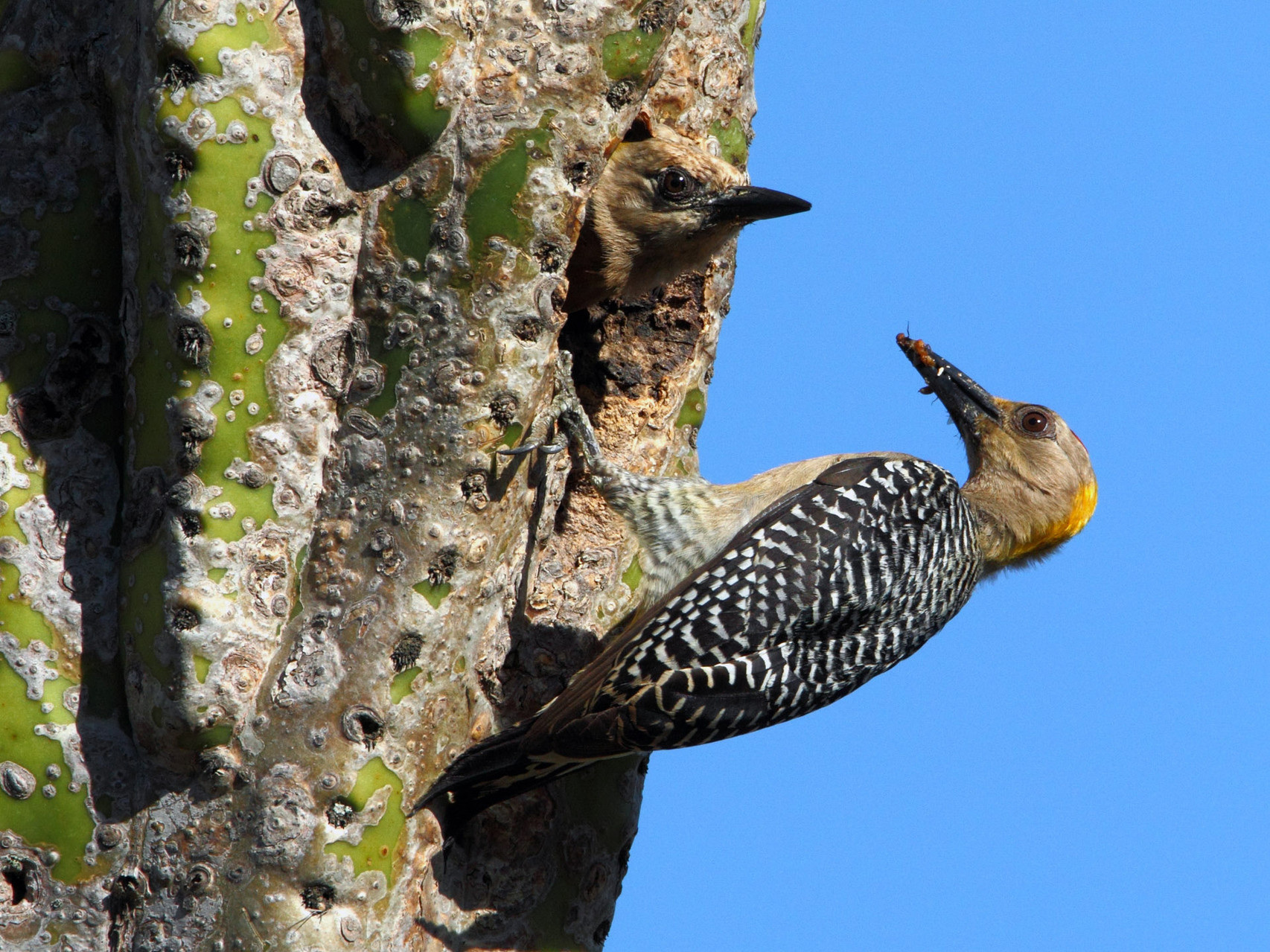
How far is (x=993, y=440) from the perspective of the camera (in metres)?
6.16

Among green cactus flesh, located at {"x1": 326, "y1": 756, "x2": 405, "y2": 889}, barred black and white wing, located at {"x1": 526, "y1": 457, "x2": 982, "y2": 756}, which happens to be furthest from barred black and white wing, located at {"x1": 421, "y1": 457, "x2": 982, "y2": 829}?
green cactus flesh, located at {"x1": 326, "y1": 756, "x2": 405, "y2": 889}

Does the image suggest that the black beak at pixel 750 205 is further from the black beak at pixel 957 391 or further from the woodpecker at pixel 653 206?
the black beak at pixel 957 391

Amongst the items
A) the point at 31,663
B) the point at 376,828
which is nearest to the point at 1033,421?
the point at 376,828

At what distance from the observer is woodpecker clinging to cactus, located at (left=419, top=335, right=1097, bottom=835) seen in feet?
14.2

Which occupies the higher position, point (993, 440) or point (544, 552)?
point (993, 440)

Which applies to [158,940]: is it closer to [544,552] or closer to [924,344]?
[544,552]

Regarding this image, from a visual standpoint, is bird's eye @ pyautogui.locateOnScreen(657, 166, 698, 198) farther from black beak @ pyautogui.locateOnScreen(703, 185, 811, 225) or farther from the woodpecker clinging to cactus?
the woodpecker clinging to cactus

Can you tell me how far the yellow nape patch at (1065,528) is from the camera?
19.5 feet

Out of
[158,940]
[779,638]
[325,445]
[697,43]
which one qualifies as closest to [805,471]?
[779,638]

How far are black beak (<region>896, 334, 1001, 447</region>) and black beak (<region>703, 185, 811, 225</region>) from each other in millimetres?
1360

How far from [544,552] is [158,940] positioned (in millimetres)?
1853

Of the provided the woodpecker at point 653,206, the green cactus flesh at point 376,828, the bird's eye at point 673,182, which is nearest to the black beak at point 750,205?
the woodpecker at point 653,206

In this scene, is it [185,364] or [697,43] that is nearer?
[185,364]

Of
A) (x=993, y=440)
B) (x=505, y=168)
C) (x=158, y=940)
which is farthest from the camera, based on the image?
(x=993, y=440)
